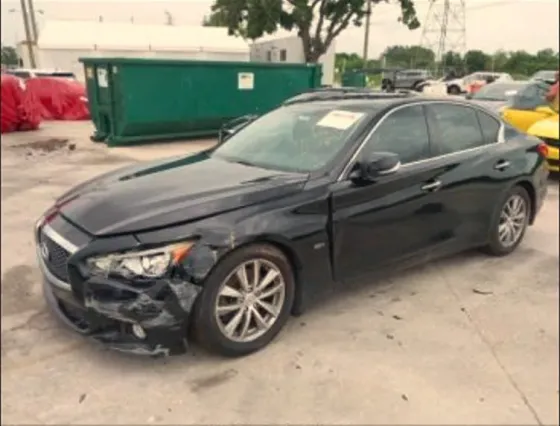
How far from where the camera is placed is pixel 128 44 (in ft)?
115

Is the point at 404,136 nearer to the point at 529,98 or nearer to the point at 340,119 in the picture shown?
the point at 340,119

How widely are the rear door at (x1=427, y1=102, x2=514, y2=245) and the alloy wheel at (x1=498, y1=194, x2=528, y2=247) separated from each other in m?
0.22

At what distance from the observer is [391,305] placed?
3773 mm

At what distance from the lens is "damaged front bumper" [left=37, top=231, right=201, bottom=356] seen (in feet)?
8.88

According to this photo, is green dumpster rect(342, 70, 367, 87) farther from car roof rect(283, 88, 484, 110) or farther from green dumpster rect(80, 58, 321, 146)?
car roof rect(283, 88, 484, 110)

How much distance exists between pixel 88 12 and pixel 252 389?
194 centimetres

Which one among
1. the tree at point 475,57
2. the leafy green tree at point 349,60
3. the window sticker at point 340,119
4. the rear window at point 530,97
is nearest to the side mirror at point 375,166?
the window sticker at point 340,119

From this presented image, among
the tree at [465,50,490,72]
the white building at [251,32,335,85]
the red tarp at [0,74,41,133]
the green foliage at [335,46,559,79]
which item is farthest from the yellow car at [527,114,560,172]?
the white building at [251,32,335,85]

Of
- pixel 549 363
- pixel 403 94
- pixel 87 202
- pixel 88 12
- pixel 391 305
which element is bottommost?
pixel 391 305

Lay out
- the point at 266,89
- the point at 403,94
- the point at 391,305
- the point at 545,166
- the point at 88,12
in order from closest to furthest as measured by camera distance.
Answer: the point at 88,12, the point at 391,305, the point at 403,94, the point at 545,166, the point at 266,89

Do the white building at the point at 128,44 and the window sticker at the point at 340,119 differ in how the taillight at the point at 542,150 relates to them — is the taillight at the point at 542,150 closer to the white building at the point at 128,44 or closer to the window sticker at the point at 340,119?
the window sticker at the point at 340,119

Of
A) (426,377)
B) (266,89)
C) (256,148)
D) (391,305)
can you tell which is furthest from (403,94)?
(266,89)

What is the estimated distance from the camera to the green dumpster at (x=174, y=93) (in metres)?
10.5

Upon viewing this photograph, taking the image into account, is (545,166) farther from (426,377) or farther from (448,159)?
(426,377)
